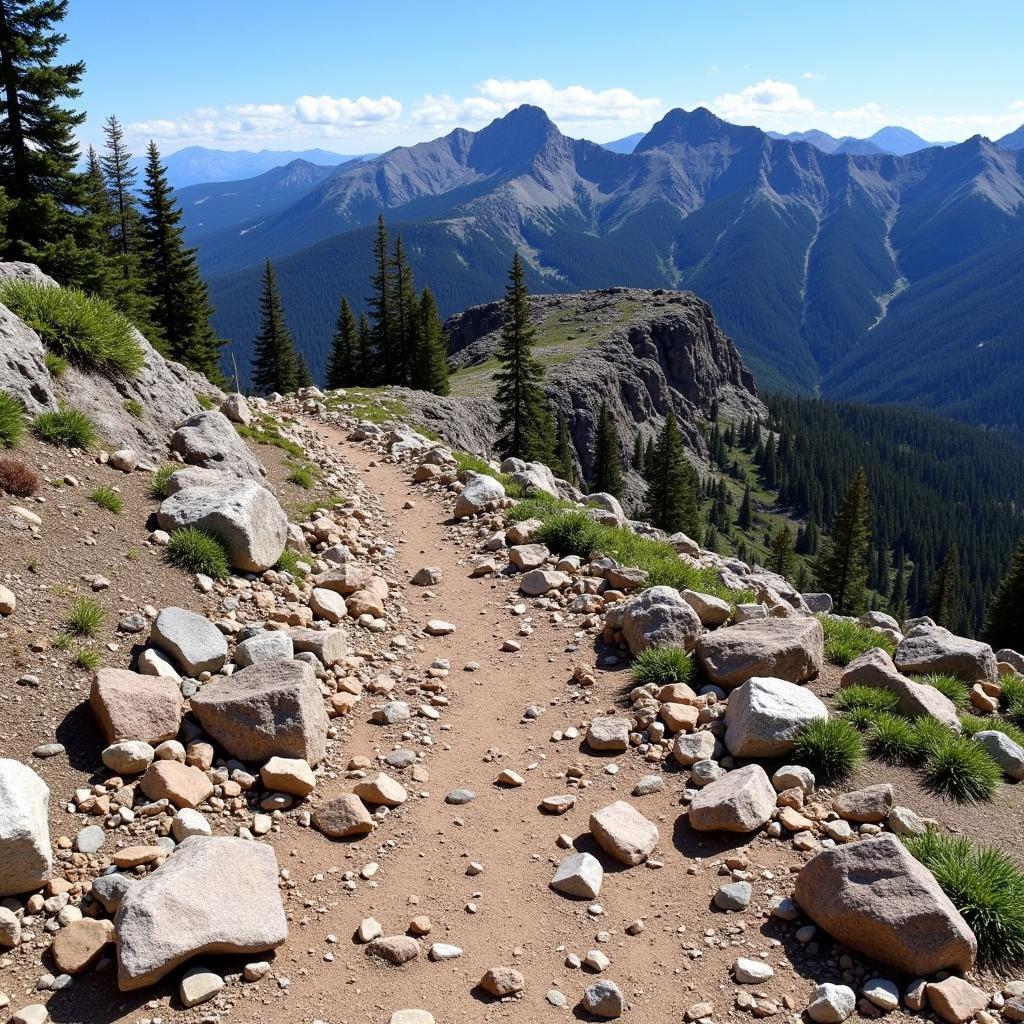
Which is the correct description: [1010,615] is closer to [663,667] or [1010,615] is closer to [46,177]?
[663,667]

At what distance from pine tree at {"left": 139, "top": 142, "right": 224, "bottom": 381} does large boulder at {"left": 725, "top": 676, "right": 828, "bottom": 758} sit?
54.1 m

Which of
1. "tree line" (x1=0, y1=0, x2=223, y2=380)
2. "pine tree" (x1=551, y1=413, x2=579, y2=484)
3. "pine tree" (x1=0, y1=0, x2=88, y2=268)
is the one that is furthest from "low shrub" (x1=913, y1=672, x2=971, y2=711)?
"pine tree" (x1=551, y1=413, x2=579, y2=484)

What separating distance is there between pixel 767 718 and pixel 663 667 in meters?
2.43

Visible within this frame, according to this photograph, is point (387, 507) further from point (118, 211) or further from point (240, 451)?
point (118, 211)

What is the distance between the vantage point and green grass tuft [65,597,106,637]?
34.0ft

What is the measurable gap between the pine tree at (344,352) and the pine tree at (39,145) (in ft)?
174

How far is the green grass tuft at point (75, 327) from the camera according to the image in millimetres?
15328

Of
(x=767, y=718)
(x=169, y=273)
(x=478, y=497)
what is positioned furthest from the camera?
(x=169, y=273)

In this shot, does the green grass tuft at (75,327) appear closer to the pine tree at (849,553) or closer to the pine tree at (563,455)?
the pine tree at (563,455)

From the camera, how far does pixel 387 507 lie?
22.0 meters

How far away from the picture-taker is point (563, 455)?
10712cm

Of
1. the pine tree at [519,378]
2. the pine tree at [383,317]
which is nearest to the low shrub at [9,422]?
the pine tree at [519,378]

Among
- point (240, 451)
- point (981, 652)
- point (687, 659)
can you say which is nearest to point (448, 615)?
point (687, 659)

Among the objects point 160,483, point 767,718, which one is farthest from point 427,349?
point 767,718
